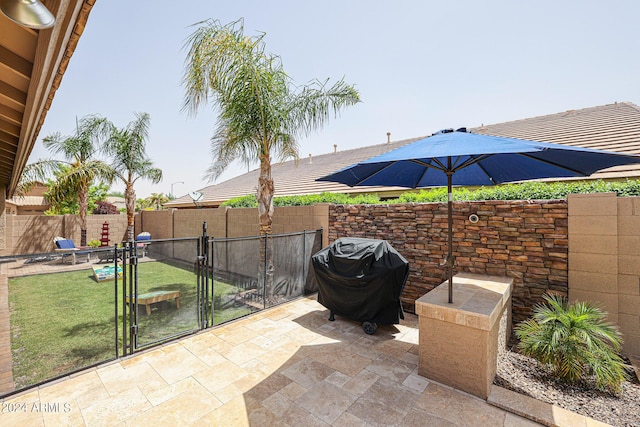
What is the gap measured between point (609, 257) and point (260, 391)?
4.81 m

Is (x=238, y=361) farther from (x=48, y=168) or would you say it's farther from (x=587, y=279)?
(x=48, y=168)

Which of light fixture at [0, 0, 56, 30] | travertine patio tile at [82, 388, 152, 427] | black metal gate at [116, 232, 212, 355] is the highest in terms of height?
light fixture at [0, 0, 56, 30]

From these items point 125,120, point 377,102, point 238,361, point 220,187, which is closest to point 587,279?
point 238,361

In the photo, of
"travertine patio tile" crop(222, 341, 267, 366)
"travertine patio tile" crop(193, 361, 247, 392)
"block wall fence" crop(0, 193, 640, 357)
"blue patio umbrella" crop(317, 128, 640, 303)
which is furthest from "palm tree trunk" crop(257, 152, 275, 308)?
"blue patio umbrella" crop(317, 128, 640, 303)

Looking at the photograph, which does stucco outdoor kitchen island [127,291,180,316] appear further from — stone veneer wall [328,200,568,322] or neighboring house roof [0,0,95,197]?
stone veneer wall [328,200,568,322]

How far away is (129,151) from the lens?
13219 millimetres

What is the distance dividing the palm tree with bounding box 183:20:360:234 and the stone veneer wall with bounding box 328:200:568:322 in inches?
96.7

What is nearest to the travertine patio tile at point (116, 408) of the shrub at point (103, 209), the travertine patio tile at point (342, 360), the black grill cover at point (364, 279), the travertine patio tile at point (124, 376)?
the travertine patio tile at point (124, 376)

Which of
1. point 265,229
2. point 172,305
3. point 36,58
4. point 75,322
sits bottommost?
point 75,322

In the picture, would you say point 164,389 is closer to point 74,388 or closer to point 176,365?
point 176,365

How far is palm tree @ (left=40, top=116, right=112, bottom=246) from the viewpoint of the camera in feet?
40.1

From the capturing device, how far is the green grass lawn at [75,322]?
378 centimetres

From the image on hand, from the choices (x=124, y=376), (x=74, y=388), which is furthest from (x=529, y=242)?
(x=74, y=388)

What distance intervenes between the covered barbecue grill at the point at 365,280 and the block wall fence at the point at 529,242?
3.54 ft
